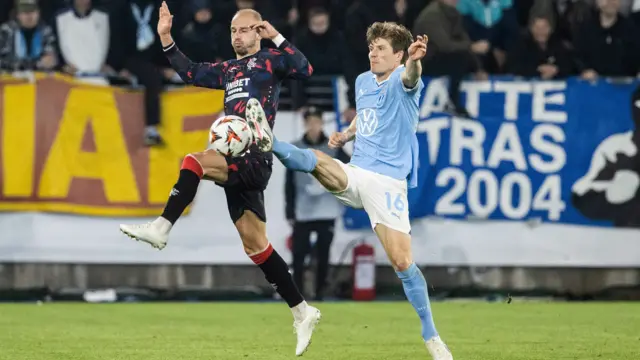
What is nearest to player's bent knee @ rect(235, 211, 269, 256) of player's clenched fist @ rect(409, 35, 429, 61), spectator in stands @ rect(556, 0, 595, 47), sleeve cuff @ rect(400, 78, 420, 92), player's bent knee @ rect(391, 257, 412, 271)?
player's bent knee @ rect(391, 257, 412, 271)

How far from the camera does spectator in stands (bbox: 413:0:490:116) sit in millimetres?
15922

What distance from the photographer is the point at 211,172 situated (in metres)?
9.27

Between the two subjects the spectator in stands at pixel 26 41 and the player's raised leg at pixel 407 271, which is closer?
the player's raised leg at pixel 407 271

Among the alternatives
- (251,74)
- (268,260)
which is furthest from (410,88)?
(268,260)

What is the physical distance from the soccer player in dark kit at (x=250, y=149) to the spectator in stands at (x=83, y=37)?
5872 mm

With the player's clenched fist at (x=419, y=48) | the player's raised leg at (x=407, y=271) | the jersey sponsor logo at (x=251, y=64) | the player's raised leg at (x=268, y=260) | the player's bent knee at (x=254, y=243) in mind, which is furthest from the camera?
the jersey sponsor logo at (x=251, y=64)

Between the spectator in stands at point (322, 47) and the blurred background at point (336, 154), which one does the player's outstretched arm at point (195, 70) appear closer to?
the blurred background at point (336, 154)

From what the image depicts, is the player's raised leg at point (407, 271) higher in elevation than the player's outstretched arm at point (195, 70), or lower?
lower

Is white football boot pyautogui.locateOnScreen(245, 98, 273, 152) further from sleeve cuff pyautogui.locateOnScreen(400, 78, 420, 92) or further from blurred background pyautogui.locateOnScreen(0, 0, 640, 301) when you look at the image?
blurred background pyautogui.locateOnScreen(0, 0, 640, 301)

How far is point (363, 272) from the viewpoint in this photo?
52.9 ft

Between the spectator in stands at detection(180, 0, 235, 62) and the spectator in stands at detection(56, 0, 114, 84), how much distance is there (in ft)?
3.27

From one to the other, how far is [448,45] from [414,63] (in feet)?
24.9

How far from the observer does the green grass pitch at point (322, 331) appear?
9953 millimetres

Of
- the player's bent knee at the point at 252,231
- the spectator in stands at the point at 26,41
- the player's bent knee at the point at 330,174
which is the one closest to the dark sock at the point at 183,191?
the player's bent knee at the point at 252,231
